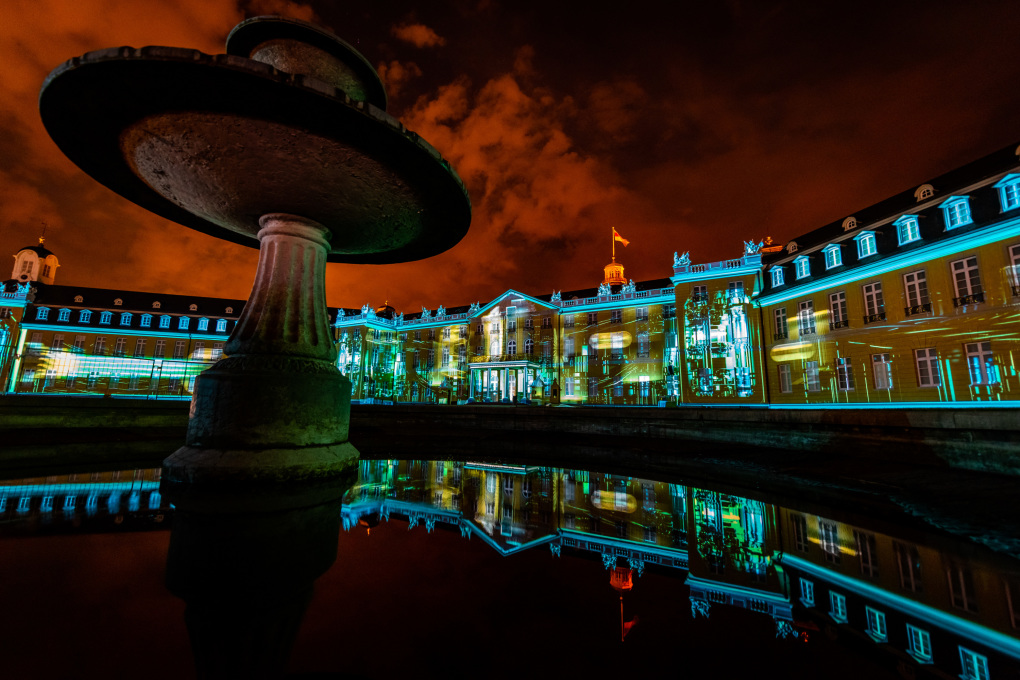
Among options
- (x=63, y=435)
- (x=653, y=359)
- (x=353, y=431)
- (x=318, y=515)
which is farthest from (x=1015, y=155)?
(x=63, y=435)

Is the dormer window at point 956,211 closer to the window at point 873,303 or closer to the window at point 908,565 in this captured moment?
the window at point 873,303

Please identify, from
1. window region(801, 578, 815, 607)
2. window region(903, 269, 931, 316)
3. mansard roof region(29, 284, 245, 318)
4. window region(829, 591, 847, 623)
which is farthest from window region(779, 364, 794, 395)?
mansard roof region(29, 284, 245, 318)

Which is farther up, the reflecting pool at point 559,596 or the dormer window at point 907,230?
the dormer window at point 907,230

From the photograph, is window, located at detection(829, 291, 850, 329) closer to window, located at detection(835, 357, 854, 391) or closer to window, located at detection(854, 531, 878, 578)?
window, located at detection(835, 357, 854, 391)

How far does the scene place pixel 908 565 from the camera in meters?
3.92

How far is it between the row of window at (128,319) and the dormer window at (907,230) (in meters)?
62.5

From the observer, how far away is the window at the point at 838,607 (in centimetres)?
292

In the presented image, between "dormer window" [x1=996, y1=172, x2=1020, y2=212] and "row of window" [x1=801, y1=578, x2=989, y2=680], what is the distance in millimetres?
21149

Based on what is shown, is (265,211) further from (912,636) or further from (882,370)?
(882,370)

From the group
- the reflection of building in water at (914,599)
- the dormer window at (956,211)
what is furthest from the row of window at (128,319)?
the dormer window at (956,211)

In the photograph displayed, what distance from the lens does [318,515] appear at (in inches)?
200

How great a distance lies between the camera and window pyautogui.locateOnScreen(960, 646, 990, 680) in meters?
2.28

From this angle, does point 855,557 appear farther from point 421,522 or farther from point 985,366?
point 985,366

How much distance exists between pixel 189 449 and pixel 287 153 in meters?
5.02
